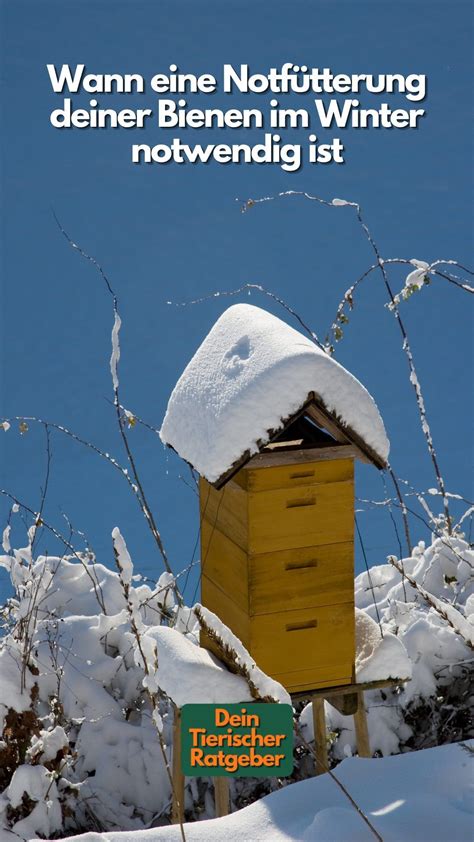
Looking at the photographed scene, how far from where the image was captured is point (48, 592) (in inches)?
234

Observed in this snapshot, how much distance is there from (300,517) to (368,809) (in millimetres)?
1055

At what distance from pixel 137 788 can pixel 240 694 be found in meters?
1.42

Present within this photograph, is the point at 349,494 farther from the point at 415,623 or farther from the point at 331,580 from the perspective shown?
the point at 415,623

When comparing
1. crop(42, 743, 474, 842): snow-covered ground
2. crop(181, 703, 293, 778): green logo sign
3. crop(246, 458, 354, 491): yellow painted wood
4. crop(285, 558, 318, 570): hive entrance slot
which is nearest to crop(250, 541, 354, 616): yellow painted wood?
crop(285, 558, 318, 570): hive entrance slot

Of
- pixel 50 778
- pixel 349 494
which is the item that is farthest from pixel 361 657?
pixel 50 778

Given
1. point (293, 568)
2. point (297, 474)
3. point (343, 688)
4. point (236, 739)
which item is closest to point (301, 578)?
point (293, 568)

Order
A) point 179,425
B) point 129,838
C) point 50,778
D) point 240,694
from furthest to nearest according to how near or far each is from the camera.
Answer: point 50,778
point 179,425
point 240,694
point 129,838

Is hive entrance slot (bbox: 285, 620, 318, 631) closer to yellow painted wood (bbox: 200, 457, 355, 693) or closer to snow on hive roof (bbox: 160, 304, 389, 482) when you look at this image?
yellow painted wood (bbox: 200, 457, 355, 693)

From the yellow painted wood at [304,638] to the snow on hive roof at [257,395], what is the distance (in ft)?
2.02

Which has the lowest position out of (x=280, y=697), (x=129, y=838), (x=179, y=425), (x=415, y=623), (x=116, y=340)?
(x=129, y=838)

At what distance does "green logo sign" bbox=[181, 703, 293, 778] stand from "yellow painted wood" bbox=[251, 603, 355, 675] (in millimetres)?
189

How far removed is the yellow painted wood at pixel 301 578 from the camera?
4070 mm

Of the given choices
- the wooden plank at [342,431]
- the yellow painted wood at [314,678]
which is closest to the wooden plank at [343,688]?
the yellow painted wood at [314,678]

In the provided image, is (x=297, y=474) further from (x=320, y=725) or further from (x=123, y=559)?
(x=123, y=559)
